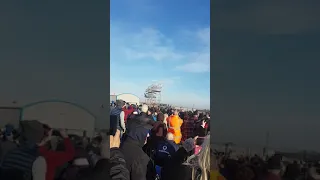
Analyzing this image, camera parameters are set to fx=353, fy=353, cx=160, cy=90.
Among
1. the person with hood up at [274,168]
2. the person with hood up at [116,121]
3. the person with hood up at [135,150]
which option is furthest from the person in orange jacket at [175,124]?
the person with hood up at [274,168]

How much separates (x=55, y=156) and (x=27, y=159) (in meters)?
0.09

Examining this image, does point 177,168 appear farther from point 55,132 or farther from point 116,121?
point 55,132

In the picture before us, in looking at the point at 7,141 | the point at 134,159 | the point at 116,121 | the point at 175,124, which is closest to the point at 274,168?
the point at 7,141

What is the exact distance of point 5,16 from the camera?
1112 mm

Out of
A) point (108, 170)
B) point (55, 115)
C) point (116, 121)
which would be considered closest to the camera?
point (55, 115)

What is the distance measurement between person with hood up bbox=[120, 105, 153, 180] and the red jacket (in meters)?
0.95

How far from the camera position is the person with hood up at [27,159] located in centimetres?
112

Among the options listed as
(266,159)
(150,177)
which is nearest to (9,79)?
(266,159)

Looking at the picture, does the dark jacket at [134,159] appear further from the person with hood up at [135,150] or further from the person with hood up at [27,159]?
the person with hood up at [27,159]

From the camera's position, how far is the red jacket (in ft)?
3.84

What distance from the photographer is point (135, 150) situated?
7.31 feet

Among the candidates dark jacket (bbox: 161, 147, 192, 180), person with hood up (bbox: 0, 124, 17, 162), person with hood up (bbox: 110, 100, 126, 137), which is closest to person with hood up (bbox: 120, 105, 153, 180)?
person with hood up (bbox: 110, 100, 126, 137)

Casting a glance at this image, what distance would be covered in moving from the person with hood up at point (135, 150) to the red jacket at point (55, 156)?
0.95m

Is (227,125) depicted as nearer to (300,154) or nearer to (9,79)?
(300,154)
